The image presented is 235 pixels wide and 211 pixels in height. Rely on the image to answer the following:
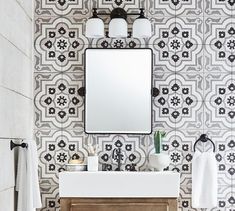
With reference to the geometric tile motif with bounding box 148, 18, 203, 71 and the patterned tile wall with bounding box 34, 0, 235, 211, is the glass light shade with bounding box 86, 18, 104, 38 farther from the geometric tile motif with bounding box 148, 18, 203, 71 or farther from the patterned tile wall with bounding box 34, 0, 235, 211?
the geometric tile motif with bounding box 148, 18, 203, 71

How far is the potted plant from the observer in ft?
13.1

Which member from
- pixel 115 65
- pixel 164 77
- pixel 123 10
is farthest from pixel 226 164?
pixel 123 10

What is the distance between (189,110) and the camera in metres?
4.20

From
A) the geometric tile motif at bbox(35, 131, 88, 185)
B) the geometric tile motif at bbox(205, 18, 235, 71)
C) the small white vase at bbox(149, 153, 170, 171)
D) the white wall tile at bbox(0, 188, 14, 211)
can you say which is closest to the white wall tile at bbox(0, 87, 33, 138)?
the geometric tile motif at bbox(35, 131, 88, 185)

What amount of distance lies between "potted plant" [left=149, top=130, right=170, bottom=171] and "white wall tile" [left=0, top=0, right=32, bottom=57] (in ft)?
3.56

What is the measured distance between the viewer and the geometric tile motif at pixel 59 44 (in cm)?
422

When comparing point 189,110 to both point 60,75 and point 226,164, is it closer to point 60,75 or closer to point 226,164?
Answer: point 226,164

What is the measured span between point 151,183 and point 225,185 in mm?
647

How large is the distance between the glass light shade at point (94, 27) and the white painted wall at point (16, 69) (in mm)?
419

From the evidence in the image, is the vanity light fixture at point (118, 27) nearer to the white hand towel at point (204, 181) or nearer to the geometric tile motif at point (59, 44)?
the geometric tile motif at point (59, 44)

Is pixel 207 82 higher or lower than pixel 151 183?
higher

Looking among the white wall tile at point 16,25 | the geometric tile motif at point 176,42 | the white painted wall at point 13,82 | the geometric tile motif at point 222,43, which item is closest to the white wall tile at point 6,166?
the white painted wall at point 13,82

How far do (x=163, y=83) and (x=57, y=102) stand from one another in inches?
30.9

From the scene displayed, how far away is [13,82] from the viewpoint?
349 cm
